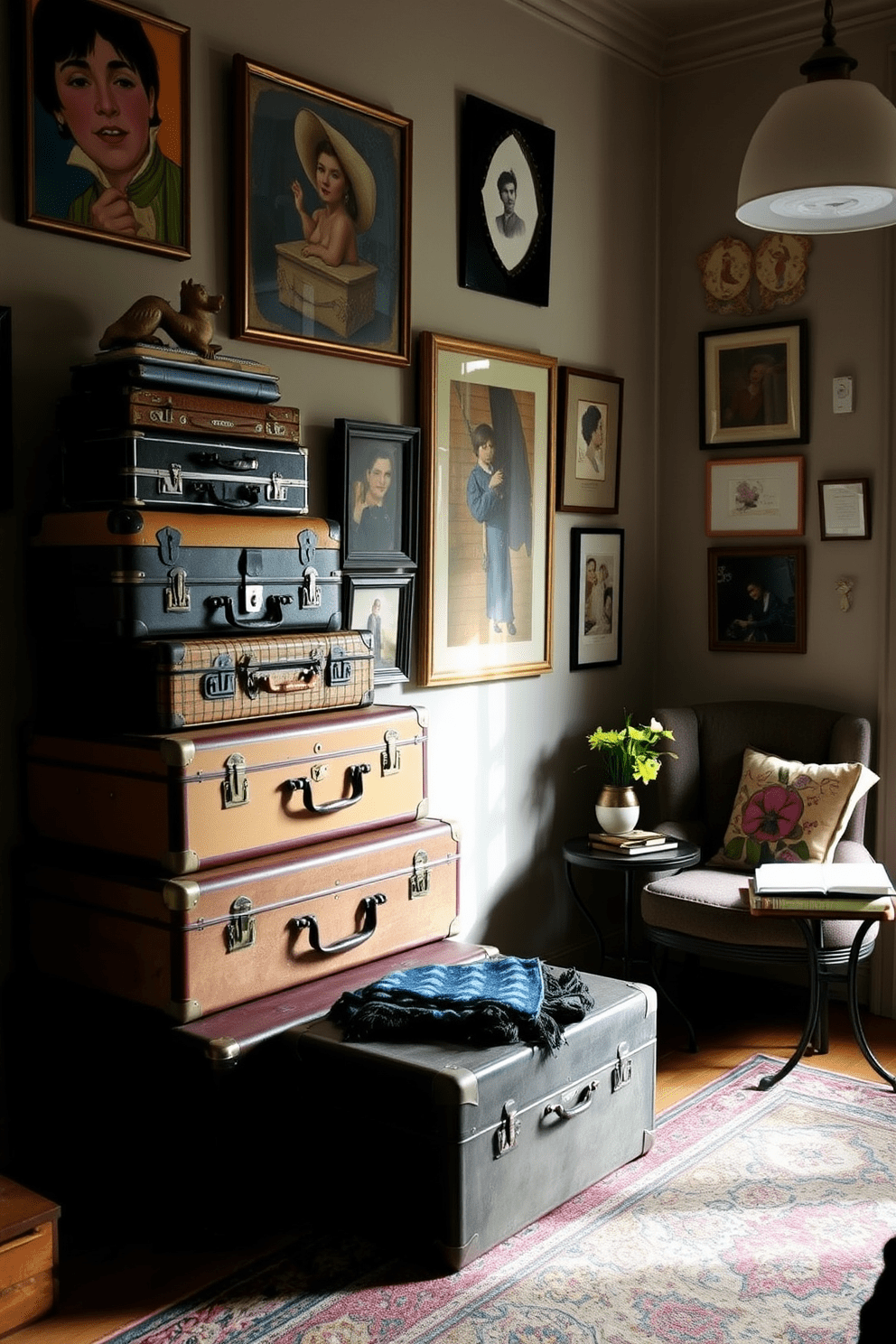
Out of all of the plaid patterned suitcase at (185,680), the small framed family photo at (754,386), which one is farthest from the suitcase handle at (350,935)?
the small framed family photo at (754,386)

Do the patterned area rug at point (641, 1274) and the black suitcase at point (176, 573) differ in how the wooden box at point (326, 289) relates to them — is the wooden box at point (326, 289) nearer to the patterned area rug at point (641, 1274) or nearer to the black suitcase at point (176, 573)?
the black suitcase at point (176, 573)

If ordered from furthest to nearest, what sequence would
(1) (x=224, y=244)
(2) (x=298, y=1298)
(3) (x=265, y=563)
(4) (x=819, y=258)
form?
(4) (x=819, y=258), (1) (x=224, y=244), (3) (x=265, y=563), (2) (x=298, y=1298)

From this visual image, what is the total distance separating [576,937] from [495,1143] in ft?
Result: 7.15

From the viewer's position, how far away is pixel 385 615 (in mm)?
4004

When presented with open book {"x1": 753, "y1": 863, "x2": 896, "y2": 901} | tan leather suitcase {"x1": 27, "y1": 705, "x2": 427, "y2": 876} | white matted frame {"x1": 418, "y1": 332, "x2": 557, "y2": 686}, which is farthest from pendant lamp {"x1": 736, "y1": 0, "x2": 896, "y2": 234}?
open book {"x1": 753, "y1": 863, "x2": 896, "y2": 901}

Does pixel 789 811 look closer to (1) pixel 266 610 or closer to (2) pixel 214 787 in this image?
(1) pixel 266 610

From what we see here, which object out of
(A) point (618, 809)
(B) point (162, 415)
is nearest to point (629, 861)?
(A) point (618, 809)

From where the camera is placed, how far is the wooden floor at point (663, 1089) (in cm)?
267

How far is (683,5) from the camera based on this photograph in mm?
4809

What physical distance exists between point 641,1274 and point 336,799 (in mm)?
1292

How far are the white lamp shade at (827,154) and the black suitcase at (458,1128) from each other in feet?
6.59

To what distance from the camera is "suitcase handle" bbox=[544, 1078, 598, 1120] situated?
3.03 m

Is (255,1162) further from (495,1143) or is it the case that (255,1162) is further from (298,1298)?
(495,1143)

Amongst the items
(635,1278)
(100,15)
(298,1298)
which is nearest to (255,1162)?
(298,1298)
